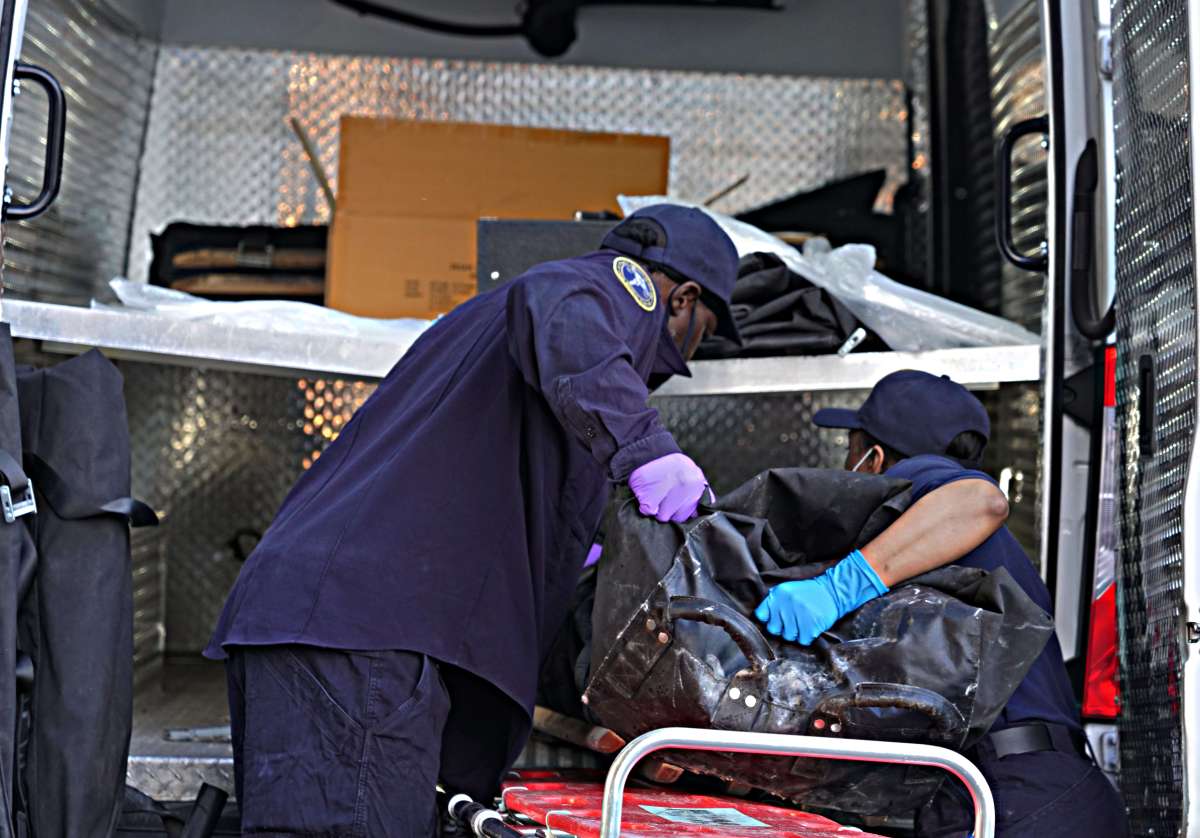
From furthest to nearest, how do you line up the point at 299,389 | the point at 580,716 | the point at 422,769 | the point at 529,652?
1. the point at 299,389
2. the point at 580,716
3. the point at 529,652
4. the point at 422,769

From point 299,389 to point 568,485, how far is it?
2.17m

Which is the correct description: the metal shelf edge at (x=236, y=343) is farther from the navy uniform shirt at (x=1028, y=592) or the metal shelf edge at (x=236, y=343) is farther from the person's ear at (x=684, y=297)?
the navy uniform shirt at (x=1028, y=592)

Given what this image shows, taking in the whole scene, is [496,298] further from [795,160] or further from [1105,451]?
[795,160]

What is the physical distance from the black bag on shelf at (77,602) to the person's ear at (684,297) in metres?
1.13

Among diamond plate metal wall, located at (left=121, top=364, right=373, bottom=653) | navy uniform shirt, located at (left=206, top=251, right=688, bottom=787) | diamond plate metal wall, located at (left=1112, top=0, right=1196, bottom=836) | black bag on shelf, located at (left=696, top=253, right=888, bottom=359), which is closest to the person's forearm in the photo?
diamond plate metal wall, located at (left=1112, top=0, right=1196, bottom=836)

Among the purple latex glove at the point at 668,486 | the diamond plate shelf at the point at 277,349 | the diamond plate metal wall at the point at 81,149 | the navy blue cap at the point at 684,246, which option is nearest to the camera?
the purple latex glove at the point at 668,486

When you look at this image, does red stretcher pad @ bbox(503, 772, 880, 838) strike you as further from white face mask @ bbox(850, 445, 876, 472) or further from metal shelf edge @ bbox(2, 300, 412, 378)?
metal shelf edge @ bbox(2, 300, 412, 378)

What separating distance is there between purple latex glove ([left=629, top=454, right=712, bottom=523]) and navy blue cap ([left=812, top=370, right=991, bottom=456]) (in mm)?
858

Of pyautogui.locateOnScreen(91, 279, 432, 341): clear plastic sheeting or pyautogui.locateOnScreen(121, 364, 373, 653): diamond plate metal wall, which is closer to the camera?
pyautogui.locateOnScreen(91, 279, 432, 341): clear plastic sheeting

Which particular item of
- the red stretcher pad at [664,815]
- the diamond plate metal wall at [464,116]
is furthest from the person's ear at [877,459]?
the diamond plate metal wall at [464,116]

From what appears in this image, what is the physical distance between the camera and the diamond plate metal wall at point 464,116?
489 centimetres

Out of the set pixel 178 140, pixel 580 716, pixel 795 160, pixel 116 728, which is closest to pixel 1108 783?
pixel 580 716

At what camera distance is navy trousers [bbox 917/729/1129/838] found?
2.66 meters

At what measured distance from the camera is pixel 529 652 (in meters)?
2.70
